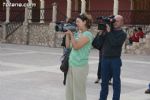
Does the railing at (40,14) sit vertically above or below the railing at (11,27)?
above

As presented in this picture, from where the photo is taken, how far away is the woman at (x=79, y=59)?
6.80 m

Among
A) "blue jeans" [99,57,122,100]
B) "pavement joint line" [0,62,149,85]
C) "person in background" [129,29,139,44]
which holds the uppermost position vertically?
"blue jeans" [99,57,122,100]

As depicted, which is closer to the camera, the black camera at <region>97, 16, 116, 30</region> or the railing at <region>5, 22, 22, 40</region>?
the black camera at <region>97, 16, 116, 30</region>

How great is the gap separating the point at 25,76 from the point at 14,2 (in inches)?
859

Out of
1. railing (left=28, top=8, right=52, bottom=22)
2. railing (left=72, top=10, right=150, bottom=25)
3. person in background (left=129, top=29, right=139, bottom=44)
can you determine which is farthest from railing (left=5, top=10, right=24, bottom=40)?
person in background (left=129, top=29, right=139, bottom=44)

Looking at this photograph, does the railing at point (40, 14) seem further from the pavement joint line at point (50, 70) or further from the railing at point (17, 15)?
the pavement joint line at point (50, 70)

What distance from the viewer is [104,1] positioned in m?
28.8

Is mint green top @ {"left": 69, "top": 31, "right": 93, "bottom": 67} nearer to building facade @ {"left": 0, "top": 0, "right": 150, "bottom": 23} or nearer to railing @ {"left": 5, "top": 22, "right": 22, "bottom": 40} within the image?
building facade @ {"left": 0, "top": 0, "right": 150, "bottom": 23}

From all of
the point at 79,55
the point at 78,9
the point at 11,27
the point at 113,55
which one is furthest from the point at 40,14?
the point at 79,55

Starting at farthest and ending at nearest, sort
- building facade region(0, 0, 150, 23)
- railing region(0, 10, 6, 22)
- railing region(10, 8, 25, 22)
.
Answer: railing region(0, 10, 6, 22)
railing region(10, 8, 25, 22)
building facade region(0, 0, 150, 23)

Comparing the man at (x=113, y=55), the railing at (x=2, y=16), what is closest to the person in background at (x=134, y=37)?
the railing at (x=2, y=16)

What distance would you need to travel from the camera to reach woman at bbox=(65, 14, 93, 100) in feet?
22.3

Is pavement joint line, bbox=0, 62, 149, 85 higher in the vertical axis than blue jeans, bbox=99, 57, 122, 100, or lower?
lower

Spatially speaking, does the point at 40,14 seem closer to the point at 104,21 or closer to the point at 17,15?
the point at 17,15
